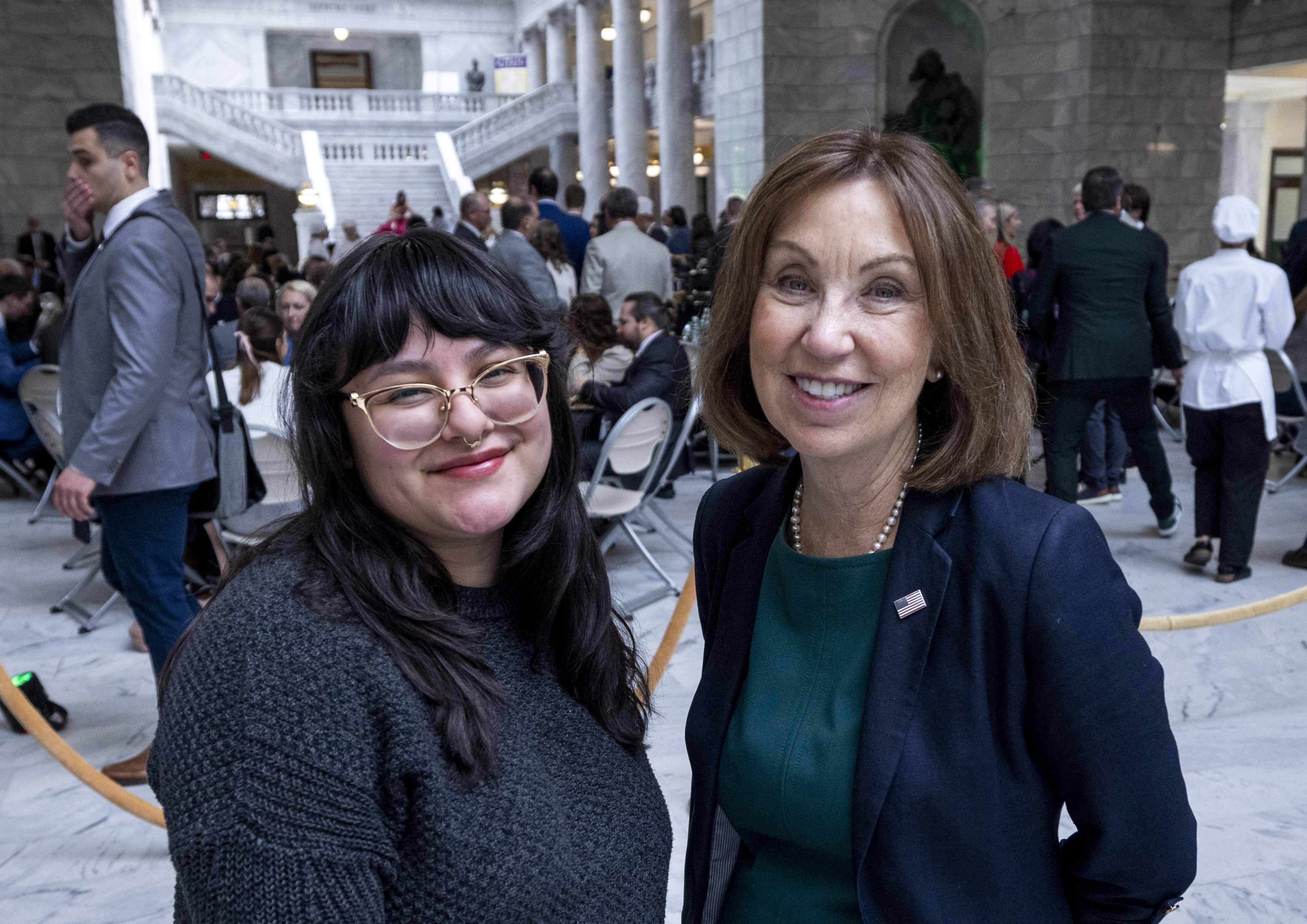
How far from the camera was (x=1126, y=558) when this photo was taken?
5316 millimetres

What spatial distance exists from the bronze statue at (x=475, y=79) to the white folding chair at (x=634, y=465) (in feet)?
93.7

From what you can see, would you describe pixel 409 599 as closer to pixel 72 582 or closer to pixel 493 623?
pixel 493 623

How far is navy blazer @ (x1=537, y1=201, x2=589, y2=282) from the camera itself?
8.07 meters

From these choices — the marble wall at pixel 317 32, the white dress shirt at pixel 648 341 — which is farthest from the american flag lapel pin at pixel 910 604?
the marble wall at pixel 317 32

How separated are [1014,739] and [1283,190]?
19402mm

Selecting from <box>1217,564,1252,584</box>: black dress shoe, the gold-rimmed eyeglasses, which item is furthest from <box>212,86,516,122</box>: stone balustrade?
the gold-rimmed eyeglasses

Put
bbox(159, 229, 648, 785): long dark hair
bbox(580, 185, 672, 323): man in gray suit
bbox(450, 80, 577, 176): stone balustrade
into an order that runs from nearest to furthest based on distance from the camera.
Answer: bbox(159, 229, 648, 785): long dark hair, bbox(580, 185, 672, 323): man in gray suit, bbox(450, 80, 577, 176): stone balustrade

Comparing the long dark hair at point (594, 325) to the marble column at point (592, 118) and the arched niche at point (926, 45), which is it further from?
the marble column at point (592, 118)

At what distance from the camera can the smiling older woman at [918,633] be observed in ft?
3.78

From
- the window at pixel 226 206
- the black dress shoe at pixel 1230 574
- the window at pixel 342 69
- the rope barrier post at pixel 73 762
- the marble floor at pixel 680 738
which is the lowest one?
the marble floor at pixel 680 738

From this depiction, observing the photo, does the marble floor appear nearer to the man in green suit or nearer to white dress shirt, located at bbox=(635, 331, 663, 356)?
the man in green suit

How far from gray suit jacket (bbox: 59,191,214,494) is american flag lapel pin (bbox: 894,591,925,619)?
2.46 metres

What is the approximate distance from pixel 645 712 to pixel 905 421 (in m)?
0.65

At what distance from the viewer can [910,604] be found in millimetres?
1233
